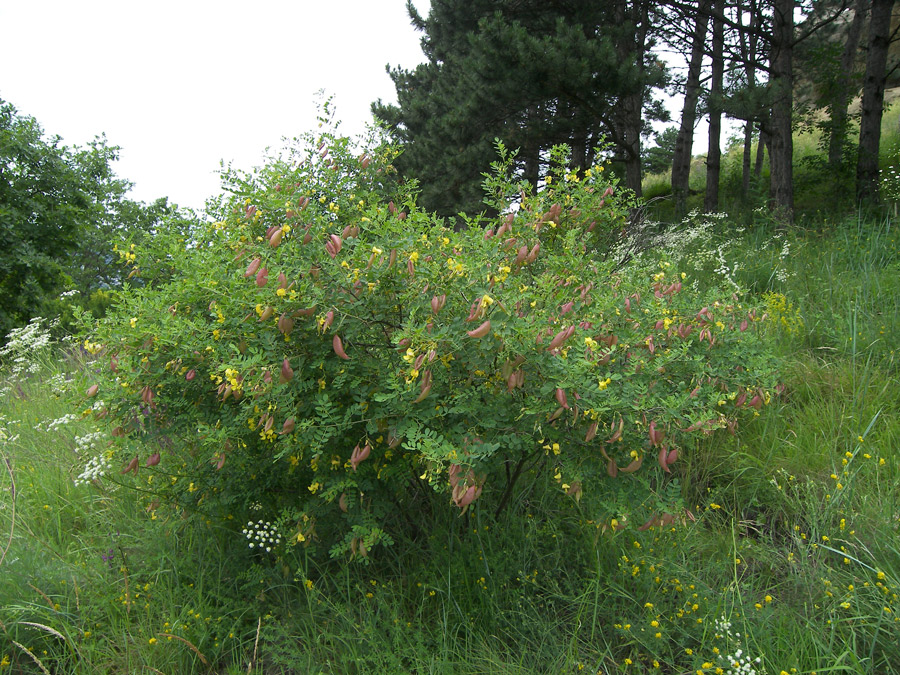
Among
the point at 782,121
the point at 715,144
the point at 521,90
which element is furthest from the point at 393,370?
the point at 715,144

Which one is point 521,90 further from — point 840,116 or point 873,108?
point 840,116

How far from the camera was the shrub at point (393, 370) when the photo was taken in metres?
1.72

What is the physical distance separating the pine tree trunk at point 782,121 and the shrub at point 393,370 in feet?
19.1

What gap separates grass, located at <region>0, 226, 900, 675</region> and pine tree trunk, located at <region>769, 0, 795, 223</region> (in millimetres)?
5013

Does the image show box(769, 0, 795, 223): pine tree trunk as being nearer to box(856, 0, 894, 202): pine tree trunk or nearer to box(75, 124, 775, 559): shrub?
box(856, 0, 894, 202): pine tree trunk

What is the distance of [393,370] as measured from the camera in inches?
76.0

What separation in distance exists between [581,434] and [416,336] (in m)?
0.68

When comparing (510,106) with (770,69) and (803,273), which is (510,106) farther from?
(803,273)

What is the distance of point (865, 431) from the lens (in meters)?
2.79

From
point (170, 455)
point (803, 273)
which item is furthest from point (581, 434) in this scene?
point (803, 273)

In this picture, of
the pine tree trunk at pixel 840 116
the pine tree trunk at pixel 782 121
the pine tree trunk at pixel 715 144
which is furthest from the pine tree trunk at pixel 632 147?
the pine tree trunk at pixel 840 116

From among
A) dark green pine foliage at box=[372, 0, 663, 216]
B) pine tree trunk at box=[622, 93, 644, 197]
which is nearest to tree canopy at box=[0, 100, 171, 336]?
dark green pine foliage at box=[372, 0, 663, 216]

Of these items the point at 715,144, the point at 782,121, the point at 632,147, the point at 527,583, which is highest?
the point at 632,147

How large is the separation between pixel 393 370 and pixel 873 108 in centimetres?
796
